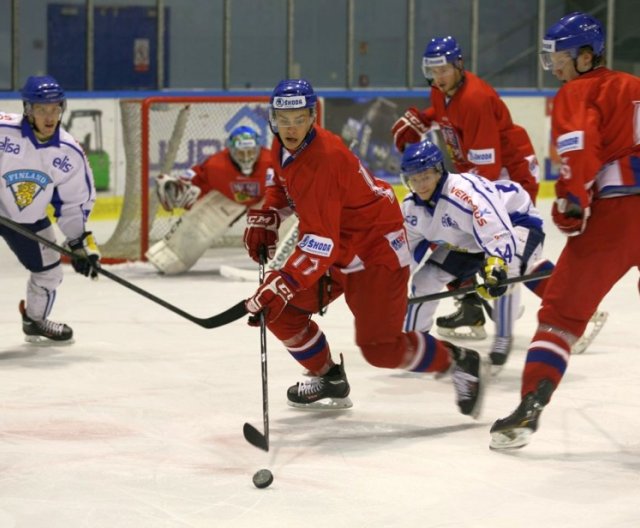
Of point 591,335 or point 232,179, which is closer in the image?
point 591,335

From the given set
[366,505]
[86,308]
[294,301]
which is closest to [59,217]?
[86,308]

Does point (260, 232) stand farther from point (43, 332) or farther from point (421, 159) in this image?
point (43, 332)

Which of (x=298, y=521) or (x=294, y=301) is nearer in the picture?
(x=298, y=521)

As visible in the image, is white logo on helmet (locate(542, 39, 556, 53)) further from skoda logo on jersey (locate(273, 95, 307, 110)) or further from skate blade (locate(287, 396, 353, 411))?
skate blade (locate(287, 396, 353, 411))

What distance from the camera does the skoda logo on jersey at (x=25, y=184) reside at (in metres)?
4.76

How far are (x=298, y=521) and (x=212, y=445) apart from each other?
28.7 inches

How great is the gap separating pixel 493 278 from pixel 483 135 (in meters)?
1.45

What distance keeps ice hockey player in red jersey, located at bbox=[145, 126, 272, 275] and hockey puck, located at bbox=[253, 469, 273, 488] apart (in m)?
3.89

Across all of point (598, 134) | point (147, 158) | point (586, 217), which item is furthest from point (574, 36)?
point (147, 158)

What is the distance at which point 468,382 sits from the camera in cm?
376

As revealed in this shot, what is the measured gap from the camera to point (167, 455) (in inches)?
135

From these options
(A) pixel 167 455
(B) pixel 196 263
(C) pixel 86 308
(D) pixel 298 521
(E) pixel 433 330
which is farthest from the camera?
(B) pixel 196 263

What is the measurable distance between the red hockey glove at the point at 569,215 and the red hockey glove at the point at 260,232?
0.99m

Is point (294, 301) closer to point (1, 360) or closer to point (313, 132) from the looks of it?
point (313, 132)
